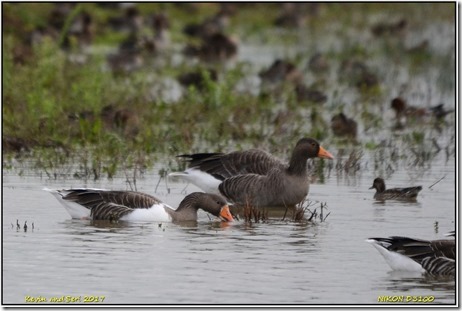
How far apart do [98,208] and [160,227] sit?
0.67 metres

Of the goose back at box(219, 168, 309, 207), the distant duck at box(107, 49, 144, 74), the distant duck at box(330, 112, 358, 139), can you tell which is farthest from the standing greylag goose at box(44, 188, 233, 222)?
the distant duck at box(107, 49, 144, 74)

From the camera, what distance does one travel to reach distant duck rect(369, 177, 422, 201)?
546 inches

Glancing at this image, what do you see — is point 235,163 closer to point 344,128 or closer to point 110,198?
point 110,198

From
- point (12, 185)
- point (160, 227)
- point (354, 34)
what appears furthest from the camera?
point (354, 34)

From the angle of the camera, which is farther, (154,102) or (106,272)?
(154,102)

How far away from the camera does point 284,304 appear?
9.26 metres

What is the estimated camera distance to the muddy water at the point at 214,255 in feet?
31.6

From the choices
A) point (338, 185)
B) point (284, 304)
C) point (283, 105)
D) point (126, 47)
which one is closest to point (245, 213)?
point (338, 185)

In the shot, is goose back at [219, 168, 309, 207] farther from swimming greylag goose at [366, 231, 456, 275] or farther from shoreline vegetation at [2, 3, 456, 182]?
swimming greylag goose at [366, 231, 456, 275]

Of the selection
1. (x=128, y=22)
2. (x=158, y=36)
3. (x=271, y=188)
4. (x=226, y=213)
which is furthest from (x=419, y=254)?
(x=128, y=22)

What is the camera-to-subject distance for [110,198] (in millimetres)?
12578

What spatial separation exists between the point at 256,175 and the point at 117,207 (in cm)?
203

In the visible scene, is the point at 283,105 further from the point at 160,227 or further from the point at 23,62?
the point at 160,227

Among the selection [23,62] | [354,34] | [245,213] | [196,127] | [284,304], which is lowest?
[284,304]
